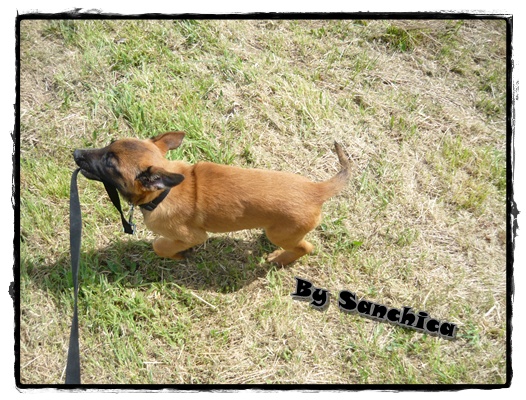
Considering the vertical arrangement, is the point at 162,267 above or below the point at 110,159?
below

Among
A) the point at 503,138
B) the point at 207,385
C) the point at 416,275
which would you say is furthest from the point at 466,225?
the point at 207,385

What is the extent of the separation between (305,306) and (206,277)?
1.09m

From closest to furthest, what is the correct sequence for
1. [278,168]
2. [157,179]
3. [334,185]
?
[157,179] < [334,185] < [278,168]

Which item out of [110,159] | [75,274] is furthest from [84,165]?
[75,274]

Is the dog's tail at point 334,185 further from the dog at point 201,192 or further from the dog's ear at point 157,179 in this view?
the dog's ear at point 157,179

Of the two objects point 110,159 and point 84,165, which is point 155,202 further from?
point 84,165

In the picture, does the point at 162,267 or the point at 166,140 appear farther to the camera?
the point at 162,267

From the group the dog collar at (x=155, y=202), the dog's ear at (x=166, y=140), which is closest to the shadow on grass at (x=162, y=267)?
the dog collar at (x=155, y=202)

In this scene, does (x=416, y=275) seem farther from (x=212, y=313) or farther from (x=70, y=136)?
(x=70, y=136)

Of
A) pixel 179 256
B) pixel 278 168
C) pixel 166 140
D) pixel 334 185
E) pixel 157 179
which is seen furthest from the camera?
pixel 278 168

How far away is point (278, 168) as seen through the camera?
5488 millimetres

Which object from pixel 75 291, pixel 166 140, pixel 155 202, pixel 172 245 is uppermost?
pixel 166 140

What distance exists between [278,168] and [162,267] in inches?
70.2

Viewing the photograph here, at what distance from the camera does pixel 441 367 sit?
4.47 metres
